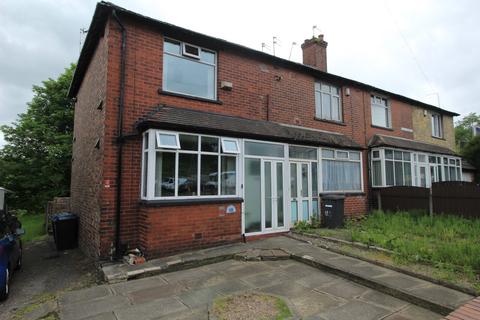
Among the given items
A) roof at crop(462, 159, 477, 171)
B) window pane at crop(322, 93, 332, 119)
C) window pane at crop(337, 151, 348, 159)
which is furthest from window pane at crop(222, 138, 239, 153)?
roof at crop(462, 159, 477, 171)

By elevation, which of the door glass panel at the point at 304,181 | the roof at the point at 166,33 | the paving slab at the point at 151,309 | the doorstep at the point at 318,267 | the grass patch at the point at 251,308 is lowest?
the paving slab at the point at 151,309

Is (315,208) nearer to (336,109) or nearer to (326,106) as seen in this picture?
(326,106)

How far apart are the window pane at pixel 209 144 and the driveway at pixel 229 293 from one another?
2.80 metres

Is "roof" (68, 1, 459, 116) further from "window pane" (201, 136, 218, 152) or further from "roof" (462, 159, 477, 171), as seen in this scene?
"roof" (462, 159, 477, 171)

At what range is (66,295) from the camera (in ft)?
15.0

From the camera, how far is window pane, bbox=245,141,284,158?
787 cm

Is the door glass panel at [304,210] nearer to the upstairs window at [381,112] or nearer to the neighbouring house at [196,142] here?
the neighbouring house at [196,142]

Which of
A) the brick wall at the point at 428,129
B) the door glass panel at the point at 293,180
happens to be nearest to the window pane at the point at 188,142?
the door glass panel at the point at 293,180

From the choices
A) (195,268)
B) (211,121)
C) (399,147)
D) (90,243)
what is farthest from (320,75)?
(90,243)

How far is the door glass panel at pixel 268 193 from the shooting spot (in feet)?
26.3

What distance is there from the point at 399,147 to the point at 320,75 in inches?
187

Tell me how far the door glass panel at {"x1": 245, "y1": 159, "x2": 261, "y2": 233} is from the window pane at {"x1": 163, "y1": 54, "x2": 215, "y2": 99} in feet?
7.63

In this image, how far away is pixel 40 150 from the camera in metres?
19.6

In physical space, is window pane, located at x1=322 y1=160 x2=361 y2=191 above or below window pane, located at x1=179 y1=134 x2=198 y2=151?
below
